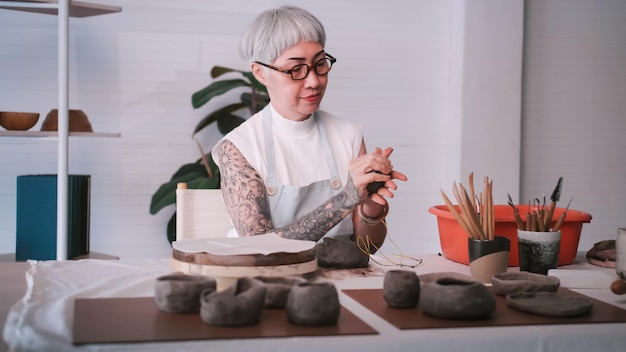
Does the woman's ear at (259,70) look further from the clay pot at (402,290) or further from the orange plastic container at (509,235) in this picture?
the clay pot at (402,290)

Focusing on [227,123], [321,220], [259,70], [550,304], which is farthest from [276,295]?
[227,123]

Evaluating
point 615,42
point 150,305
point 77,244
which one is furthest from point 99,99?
point 615,42

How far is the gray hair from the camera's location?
2301 millimetres

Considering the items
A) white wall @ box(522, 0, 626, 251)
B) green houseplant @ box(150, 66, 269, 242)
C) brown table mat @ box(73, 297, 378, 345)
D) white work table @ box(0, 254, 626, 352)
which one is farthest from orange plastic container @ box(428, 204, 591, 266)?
white wall @ box(522, 0, 626, 251)

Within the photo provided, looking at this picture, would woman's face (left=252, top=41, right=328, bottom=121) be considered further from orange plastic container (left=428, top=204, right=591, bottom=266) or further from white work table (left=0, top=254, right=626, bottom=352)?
white work table (left=0, top=254, right=626, bottom=352)

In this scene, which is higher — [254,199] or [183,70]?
[183,70]

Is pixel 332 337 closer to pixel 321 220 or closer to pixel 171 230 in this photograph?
pixel 321 220

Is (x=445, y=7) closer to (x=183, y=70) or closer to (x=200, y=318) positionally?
(x=183, y=70)

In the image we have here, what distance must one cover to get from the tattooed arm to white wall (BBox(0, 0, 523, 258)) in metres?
Result: 1.94

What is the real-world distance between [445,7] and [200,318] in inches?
147

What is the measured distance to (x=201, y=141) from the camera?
4.27m

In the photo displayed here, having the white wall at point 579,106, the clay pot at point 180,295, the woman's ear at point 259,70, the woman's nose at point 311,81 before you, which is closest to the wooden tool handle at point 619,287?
the clay pot at point 180,295

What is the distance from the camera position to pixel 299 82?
2.32 metres

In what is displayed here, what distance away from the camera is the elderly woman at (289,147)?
2.24 metres
